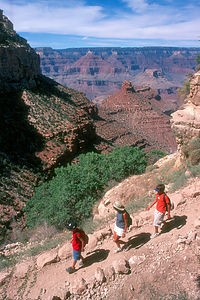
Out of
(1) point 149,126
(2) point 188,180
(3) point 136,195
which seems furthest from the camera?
(1) point 149,126

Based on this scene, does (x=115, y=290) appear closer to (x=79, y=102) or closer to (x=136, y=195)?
(x=136, y=195)

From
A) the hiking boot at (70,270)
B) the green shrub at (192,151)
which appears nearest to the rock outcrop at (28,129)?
the hiking boot at (70,270)

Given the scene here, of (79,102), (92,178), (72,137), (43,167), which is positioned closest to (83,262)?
(92,178)

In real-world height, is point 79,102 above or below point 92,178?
above

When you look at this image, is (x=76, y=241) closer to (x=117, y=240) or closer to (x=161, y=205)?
(x=117, y=240)

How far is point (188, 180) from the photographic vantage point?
8758mm

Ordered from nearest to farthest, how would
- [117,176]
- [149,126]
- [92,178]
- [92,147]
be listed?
[92,178], [117,176], [92,147], [149,126]

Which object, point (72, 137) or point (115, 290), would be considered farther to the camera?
point (72, 137)

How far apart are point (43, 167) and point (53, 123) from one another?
6239 millimetres

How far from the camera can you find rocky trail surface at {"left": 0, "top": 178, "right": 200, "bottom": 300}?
4.68 meters

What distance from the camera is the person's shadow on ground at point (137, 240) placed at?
6.10m

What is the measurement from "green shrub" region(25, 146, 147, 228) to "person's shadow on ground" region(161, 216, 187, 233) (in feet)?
17.3

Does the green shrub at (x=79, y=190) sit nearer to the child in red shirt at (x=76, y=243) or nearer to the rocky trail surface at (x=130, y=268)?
the rocky trail surface at (x=130, y=268)

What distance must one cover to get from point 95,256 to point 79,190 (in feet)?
19.3
